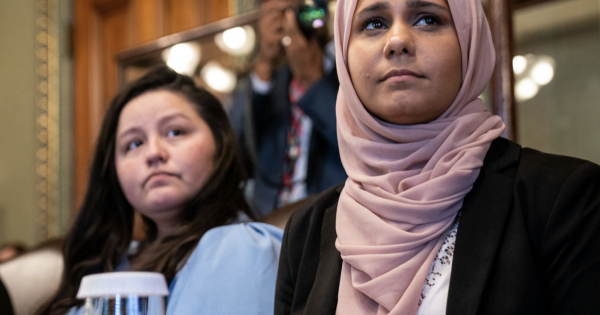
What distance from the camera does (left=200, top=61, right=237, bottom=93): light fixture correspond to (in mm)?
2031

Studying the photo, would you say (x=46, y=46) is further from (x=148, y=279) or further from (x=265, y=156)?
(x=148, y=279)

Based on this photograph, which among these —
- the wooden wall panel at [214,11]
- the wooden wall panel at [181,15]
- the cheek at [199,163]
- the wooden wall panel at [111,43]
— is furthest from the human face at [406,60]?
the wooden wall panel at [111,43]

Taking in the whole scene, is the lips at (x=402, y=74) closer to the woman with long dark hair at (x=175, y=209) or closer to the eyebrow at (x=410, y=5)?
the eyebrow at (x=410, y=5)

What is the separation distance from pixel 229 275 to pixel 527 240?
0.60m

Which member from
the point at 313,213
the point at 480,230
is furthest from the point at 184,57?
the point at 480,230

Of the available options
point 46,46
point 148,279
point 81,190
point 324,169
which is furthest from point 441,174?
point 46,46

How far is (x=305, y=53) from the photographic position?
1.71 meters

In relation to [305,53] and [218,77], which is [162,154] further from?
[218,77]

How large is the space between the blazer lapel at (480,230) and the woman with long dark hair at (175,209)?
1.56 feet

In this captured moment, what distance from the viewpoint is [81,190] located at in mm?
2785

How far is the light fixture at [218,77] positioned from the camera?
2.03 metres

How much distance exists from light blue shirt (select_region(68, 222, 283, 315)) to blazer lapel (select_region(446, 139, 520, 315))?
0.47 m

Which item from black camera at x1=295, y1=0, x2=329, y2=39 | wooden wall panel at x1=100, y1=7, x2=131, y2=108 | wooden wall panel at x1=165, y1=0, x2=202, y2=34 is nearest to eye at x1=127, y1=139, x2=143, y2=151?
black camera at x1=295, y1=0, x2=329, y2=39

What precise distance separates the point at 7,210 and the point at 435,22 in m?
2.64
